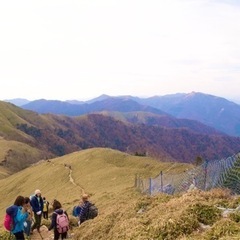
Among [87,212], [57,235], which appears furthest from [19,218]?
[87,212]

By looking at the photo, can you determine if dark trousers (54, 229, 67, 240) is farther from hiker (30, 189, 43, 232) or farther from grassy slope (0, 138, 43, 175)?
grassy slope (0, 138, 43, 175)

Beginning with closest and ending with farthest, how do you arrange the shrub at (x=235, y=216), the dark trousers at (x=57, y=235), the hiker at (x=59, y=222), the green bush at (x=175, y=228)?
the shrub at (x=235, y=216) → the green bush at (x=175, y=228) → the hiker at (x=59, y=222) → the dark trousers at (x=57, y=235)

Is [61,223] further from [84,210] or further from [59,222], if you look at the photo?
[84,210]

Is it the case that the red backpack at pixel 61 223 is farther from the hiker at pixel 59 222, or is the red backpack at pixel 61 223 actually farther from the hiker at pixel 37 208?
the hiker at pixel 37 208

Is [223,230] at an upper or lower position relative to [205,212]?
upper

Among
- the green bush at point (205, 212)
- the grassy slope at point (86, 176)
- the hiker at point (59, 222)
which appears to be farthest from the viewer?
the grassy slope at point (86, 176)

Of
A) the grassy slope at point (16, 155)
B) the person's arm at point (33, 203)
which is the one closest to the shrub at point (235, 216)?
the person's arm at point (33, 203)

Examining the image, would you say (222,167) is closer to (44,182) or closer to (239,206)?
(239,206)

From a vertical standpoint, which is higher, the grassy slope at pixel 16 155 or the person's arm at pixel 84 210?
the person's arm at pixel 84 210

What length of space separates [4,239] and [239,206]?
11.9 meters

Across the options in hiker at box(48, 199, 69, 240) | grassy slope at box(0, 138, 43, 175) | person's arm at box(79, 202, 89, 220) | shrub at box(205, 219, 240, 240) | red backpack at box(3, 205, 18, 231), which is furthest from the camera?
grassy slope at box(0, 138, 43, 175)

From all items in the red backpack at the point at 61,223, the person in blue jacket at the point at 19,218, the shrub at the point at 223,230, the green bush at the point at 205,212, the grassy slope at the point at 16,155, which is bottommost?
the grassy slope at the point at 16,155

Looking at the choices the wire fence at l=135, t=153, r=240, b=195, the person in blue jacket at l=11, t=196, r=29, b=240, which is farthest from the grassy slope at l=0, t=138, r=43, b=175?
the person in blue jacket at l=11, t=196, r=29, b=240

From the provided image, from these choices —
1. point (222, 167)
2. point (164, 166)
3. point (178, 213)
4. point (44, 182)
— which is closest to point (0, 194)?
point (44, 182)
